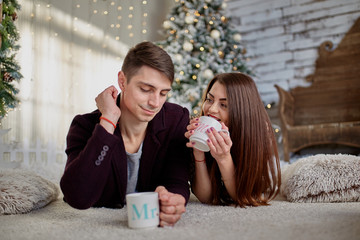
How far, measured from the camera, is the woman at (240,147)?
1.38 meters

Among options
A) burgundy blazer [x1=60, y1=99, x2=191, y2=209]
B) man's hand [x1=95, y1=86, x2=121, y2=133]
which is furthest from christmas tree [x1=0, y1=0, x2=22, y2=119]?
man's hand [x1=95, y1=86, x2=121, y2=133]

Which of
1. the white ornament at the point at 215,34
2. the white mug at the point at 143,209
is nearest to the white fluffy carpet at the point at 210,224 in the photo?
the white mug at the point at 143,209

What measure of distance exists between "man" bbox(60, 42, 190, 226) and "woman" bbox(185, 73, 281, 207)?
0.15 m

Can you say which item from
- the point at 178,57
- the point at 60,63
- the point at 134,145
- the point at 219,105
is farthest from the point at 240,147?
the point at 60,63

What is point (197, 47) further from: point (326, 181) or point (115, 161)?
point (115, 161)

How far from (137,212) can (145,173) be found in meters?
0.43

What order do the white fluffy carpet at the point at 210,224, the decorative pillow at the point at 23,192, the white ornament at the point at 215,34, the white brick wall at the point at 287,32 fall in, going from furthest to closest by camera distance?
the white brick wall at the point at 287,32, the white ornament at the point at 215,34, the decorative pillow at the point at 23,192, the white fluffy carpet at the point at 210,224

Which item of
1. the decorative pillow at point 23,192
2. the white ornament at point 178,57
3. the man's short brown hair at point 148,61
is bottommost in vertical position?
the decorative pillow at point 23,192

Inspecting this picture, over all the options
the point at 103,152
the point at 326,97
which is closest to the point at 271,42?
the point at 326,97

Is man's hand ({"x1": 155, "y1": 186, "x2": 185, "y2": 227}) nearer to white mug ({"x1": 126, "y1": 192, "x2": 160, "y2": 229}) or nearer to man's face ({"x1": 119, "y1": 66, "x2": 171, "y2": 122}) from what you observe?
white mug ({"x1": 126, "y1": 192, "x2": 160, "y2": 229})

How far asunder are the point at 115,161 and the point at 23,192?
1.57ft

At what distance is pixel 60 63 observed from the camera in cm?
365

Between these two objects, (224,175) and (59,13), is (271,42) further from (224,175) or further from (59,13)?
(224,175)

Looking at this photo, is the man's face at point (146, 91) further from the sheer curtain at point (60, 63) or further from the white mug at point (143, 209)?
the sheer curtain at point (60, 63)
